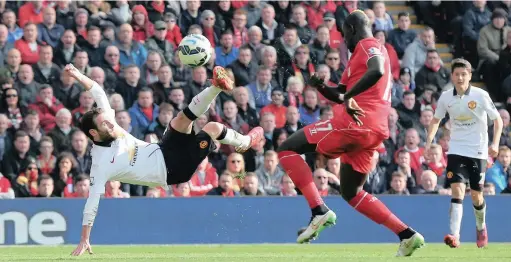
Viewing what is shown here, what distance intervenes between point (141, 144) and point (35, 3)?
7.88 m

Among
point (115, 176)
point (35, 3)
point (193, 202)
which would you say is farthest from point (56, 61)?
point (115, 176)

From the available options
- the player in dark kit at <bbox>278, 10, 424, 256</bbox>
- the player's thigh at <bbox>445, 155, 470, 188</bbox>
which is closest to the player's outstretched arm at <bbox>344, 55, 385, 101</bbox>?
the player in dark kit at <bbox>278, 10, 424, 256</bbox>

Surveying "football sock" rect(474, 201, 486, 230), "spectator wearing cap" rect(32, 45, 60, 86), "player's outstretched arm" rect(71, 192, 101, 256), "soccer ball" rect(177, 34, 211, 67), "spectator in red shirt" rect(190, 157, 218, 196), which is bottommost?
"spectator in red shirt" rect(190, 157, 218, 196)

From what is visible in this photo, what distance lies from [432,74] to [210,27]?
163 inches

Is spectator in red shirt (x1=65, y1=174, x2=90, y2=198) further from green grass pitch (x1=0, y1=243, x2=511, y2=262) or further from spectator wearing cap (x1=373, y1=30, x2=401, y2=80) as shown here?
spectator wearing cap (x1=373, y1=30, x2=401, y2=80)

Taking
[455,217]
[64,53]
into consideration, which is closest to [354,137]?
[455,217]

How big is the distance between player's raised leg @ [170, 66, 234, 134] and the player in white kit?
0.4 inches

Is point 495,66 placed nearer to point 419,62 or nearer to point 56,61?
point 419,62

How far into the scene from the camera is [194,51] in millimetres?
15180

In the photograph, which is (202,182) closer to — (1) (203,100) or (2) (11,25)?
(2) (11,25)

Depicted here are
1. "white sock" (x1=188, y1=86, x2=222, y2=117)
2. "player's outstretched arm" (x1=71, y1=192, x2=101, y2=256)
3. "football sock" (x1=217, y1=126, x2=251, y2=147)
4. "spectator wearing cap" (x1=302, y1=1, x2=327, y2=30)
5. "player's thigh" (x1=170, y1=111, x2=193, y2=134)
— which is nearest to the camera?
"white sock" (x1=188, y1=86, x2=222, y2=117)

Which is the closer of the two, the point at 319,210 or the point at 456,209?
the point at 319,210

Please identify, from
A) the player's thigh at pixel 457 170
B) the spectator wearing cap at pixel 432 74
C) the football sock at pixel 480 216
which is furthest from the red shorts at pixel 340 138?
the spectator wearing cap at pixel 432 74

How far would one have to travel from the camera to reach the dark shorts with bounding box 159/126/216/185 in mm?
14594
